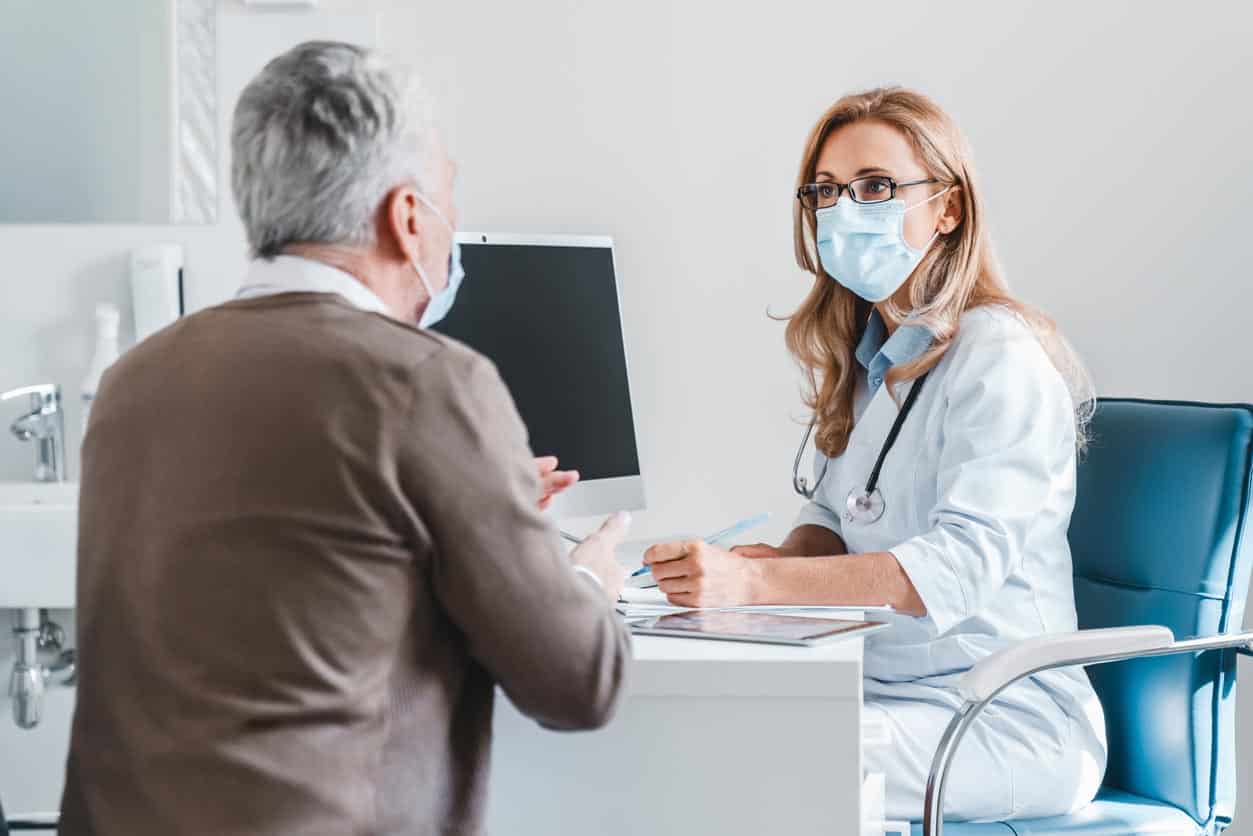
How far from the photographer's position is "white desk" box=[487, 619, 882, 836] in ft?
4.12

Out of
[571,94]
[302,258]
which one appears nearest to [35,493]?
[571,94]

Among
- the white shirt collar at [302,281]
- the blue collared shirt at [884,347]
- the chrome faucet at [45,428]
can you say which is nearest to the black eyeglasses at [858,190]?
the blue collared shirt at [884,347]

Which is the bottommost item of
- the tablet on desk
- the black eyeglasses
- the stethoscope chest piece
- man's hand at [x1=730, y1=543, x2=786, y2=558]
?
man's hand at [x1=730, y1=543, x2=786, y2=558]

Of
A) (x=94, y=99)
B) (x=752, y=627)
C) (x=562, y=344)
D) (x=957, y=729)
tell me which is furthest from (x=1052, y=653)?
(x=94, y=99)

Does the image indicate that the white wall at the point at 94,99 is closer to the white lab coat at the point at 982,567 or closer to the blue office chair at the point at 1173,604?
the white lab coat at the point at 982,567

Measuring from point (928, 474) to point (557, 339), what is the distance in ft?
1.77

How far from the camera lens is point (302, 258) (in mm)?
1067

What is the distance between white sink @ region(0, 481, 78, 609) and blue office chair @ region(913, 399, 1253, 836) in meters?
1.33

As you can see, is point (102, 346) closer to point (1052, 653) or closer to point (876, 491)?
point (876, 491)

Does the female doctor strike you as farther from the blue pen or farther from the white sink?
the white sink

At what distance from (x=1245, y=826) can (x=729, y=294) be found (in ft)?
4.33

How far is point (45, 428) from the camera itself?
2.24m

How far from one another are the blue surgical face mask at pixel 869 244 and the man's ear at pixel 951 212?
2 centimetres

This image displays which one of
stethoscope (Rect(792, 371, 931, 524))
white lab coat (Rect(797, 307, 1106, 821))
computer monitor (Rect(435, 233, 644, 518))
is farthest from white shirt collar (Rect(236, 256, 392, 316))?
stethoscope (Rect(792, 371, 931, 524))
